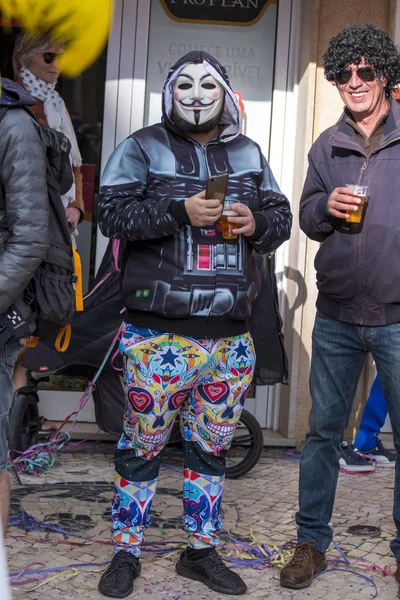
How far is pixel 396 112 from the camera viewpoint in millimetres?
3584

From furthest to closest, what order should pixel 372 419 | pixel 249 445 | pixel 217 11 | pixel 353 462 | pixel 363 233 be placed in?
pixel 217 11 < pixel 372 419 < pixel 353 462 < pixel 249 445 < pixel 363 233

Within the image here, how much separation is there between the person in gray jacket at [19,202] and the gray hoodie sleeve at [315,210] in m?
1.11

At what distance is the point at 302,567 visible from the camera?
363 centimetres

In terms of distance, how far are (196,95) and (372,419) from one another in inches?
114

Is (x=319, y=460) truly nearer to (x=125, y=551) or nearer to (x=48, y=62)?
(x=125, y=551)

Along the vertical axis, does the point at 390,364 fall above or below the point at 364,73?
below

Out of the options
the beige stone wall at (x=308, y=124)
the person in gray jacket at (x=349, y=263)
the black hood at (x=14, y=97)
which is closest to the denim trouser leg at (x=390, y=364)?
the person in gray jacket at (x=349, y=263)

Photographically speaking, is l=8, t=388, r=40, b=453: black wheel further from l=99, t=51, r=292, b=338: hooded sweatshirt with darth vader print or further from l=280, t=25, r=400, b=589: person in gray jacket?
l=280, t=25, r=400, b=589: person in gray jacket

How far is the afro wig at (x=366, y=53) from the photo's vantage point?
3533mm

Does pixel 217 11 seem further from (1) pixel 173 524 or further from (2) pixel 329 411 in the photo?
(1) pixel 173 524

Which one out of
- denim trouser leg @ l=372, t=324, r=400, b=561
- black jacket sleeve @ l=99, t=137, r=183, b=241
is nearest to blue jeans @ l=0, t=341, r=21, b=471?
black jacket sleeve @ l=99, t=137, r=183, b=241

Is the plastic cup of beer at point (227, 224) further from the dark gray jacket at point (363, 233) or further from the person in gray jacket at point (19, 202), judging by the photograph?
the person in gray jacket at point (19, 202)

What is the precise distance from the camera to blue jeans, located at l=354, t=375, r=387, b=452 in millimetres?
5574

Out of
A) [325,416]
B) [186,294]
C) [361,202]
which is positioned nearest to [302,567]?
[325,416]
